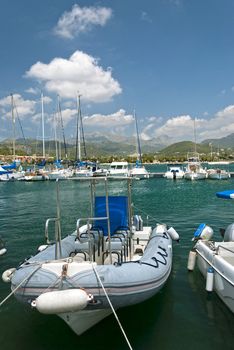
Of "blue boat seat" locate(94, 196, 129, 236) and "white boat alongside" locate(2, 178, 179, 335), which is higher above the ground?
"blue boat seat" locate(94, 196, 129, 236)

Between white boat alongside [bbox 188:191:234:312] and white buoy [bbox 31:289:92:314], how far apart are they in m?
3.82

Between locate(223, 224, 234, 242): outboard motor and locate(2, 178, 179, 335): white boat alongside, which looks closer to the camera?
locate(2, 178, 179, 335): white boat alongside

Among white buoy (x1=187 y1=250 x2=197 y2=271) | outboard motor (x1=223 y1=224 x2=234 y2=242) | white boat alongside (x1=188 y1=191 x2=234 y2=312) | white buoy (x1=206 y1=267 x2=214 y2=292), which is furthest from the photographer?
outboard motor (x1=223 y1=224 x2=234 y2=242)

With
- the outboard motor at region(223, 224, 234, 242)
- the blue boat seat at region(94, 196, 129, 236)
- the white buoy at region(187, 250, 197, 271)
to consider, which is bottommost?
the white buoy at region(187, 250, 197, 271)

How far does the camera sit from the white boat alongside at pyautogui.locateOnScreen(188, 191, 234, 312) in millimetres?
7844

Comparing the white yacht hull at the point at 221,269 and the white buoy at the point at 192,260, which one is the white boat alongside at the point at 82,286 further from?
the white buoy at the point at 192,260

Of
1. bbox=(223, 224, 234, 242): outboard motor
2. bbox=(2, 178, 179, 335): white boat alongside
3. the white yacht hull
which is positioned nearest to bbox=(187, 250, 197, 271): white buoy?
the white yacht hull

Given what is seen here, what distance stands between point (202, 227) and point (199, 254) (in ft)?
5.95

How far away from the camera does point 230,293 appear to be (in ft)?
25.2

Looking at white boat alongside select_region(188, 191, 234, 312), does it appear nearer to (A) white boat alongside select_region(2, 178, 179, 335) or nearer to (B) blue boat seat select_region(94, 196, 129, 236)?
(A) white boat alongside select_region(2, 178, 179, 335)

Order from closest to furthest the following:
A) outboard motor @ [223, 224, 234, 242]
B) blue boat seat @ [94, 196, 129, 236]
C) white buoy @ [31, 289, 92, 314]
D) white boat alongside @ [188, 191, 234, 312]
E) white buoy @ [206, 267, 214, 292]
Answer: white buoy @ [31, 289, 92, 314] < white boat alongside @ [188, 191, 234, 312] < white buoy @ [206, 267, 214, 292] < blue boat seat @ [94, 196, 129, 236] < outboard motor @ [223, 224, 234, 242]

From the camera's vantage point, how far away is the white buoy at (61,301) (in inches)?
225

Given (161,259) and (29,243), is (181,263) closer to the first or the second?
(161,259)

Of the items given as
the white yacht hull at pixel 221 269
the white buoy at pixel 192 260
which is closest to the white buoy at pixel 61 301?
the white yacht hull at pixel 221 269
